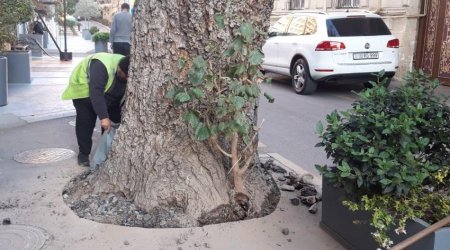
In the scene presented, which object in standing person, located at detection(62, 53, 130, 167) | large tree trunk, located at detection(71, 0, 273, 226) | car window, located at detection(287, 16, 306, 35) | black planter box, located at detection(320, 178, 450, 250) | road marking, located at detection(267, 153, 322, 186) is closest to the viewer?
black planter box, located at detection(320, 178, 450, 250)

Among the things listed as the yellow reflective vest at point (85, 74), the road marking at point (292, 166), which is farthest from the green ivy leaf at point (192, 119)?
the road marking at point (292, 166)

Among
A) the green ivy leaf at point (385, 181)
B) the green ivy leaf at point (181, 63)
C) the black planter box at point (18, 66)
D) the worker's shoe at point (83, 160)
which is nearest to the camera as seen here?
the green ivy leaf at point (385, 181)

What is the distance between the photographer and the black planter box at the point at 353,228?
2785 mm

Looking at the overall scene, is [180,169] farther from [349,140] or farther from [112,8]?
[112,8]

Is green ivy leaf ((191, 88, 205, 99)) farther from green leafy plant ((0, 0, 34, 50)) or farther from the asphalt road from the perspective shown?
green leafy plant ((0, 0, 34, 50))

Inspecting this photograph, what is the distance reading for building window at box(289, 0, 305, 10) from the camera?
1795cm

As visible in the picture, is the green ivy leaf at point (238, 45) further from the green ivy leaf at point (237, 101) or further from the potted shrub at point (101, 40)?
the potted shrub at point (101, 40)

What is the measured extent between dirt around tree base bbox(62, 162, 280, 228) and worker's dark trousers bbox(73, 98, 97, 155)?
926 millimetres


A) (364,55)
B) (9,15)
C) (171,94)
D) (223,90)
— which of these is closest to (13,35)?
(9,15)

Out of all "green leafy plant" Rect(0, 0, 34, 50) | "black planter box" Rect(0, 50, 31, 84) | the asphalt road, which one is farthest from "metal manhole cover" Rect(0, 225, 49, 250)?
"black planter box" Rect(0, 50, 31, 84)

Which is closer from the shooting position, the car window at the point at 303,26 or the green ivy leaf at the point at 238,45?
the green ivy leaf at the point at 238,45

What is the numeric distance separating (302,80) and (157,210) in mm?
7749

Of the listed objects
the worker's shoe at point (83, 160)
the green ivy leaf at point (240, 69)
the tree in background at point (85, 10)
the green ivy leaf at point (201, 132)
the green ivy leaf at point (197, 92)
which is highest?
the tree in background at point (85, 10)

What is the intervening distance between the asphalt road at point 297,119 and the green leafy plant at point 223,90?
0.82 metres
